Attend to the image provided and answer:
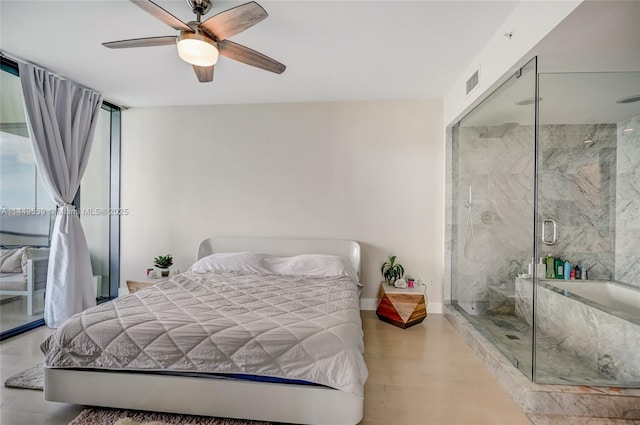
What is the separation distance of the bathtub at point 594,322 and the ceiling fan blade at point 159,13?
291cm

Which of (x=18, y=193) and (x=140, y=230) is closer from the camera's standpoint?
(x=18, y=193)

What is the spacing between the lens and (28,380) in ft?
6.83

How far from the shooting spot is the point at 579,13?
1.52m

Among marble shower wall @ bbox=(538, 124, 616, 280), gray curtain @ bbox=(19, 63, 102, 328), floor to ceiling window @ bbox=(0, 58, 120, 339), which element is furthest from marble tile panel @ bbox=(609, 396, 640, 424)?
floor to ceiling window @ bbox=(0, 58, 120, 339)

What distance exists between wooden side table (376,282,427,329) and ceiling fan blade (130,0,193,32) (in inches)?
112

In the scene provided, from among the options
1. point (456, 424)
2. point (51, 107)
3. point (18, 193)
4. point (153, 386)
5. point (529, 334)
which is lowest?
point (456, 424)

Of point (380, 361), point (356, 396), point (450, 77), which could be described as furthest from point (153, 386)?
point (450, 77)

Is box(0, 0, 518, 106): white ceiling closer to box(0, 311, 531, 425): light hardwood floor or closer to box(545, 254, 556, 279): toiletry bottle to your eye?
box(545, 254, 556, 279): toiletry bottle

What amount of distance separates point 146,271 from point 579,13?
463 cm

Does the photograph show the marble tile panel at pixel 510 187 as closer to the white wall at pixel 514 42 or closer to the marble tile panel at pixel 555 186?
the marble tile panel at pixel 555 186

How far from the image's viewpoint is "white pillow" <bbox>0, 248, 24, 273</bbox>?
9.30 ft

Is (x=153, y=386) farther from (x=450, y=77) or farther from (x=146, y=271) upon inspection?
(x=450, y=77)

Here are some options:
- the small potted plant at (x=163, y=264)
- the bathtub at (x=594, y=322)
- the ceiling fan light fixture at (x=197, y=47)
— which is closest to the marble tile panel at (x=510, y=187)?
the bathtub at (x=594, y=322)

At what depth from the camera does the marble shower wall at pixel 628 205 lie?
2.64m
